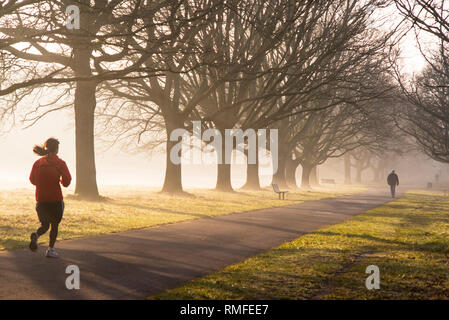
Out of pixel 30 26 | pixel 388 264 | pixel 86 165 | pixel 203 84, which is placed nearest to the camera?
pixel 388 264

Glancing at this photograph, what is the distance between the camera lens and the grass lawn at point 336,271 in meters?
5.89

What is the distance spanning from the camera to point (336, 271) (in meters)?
7.36

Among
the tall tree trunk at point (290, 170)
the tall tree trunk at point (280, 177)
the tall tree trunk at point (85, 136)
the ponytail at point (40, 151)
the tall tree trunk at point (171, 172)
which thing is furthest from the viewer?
the tall tree trunk at point (290, 170)

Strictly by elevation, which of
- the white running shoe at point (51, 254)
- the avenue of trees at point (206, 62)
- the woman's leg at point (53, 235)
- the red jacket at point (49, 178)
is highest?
the avenue of trees at point (206, 62)

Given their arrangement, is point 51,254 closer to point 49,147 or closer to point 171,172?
point 49,147

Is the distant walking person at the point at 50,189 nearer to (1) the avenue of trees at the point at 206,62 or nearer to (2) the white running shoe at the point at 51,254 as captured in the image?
(2) the white running shoe at the point at 51,254

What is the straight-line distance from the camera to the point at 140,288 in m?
5.98

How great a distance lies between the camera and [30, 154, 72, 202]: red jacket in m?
7.89

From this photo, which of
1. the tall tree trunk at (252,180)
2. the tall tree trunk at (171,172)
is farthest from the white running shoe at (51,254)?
the tall tree trunk at (252,180)

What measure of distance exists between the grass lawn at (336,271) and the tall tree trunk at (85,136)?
1144cm

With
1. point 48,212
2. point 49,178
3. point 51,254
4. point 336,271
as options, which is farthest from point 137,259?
Result: point 336,271
